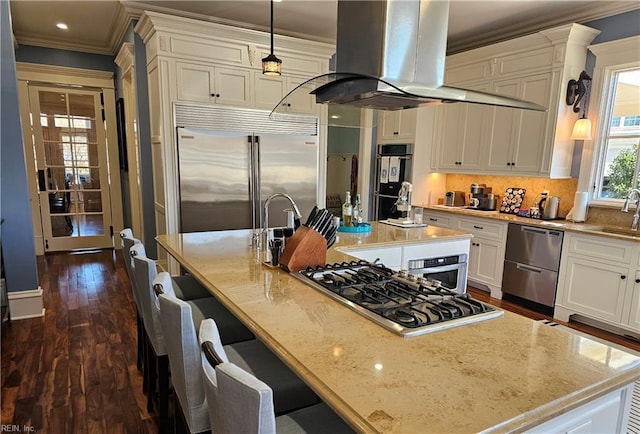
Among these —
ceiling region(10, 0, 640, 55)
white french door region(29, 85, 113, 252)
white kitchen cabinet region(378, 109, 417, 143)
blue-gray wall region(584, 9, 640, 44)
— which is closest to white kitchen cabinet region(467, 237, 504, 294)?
white kitchen cabinet region(378, 109, 417, 143)

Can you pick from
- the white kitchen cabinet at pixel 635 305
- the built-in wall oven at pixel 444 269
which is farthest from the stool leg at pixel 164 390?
the white kitchen cabinet at pixel 635 305

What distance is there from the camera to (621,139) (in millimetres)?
3672

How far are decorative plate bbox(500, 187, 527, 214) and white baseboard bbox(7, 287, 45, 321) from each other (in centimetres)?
482

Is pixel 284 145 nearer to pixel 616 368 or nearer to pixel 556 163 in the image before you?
pixel 556 163

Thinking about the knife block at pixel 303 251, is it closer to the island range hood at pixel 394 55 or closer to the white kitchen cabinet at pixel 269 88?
the island range hood at pixel 394 55

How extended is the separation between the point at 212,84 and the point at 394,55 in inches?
105

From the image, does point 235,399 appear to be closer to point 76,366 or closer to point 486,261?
point 76,366

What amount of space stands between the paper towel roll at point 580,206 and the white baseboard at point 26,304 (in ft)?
16.7

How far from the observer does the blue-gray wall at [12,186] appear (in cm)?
309

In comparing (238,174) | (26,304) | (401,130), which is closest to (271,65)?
(238,174)

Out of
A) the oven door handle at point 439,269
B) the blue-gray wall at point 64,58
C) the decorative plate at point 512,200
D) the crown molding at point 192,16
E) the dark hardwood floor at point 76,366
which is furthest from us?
the blue-gray wall at point 64,58

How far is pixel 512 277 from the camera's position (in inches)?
158

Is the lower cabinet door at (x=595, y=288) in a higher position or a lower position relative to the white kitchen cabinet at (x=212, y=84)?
lower

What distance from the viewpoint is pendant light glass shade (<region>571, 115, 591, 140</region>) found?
12.3 ft
